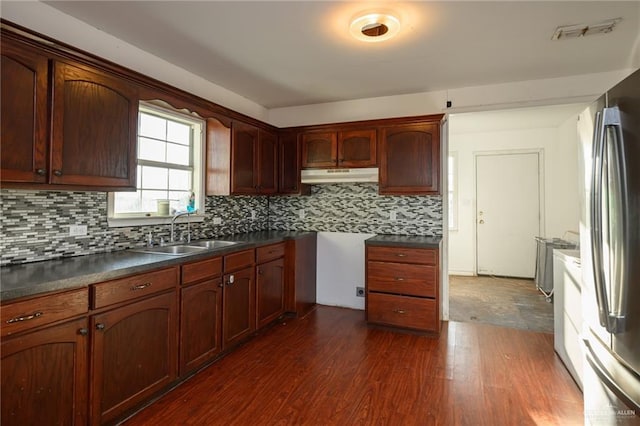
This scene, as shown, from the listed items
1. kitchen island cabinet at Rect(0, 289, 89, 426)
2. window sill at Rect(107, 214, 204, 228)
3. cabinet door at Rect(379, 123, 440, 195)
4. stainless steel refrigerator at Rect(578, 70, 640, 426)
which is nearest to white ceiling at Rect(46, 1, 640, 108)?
cabinet door at Rect(379, 123, 440, 195)

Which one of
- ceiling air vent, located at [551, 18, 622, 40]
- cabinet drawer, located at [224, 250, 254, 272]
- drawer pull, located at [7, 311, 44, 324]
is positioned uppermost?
ceiling air vent, located at [551, 18, 622, 40]

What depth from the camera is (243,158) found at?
3348 mm

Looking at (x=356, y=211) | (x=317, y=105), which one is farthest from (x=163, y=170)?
(x=356, y=211)

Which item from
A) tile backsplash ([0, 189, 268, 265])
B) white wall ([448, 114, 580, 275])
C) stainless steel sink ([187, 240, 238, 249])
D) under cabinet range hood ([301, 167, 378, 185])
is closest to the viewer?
tile backsplash ([0, 189, 268, 265])

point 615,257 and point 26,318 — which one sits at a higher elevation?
point 615,257

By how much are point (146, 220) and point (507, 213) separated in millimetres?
5165

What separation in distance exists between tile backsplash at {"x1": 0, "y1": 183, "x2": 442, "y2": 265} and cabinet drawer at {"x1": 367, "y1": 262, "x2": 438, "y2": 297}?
25.5 inches

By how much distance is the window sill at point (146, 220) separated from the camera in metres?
2.45

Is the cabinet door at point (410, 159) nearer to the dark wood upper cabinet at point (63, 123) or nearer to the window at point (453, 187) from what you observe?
the dark wood upper cabinet at point (63, 123)

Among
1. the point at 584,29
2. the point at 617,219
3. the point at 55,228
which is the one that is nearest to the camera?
the point at 617,219

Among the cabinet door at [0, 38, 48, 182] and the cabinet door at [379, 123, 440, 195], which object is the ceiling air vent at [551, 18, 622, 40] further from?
the cabinet door at [0, 38, 48, 182]

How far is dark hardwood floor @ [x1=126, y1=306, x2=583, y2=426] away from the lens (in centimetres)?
199

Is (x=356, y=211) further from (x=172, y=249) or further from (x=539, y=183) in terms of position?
(x=539, y=183)

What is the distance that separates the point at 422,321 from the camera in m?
3.17
